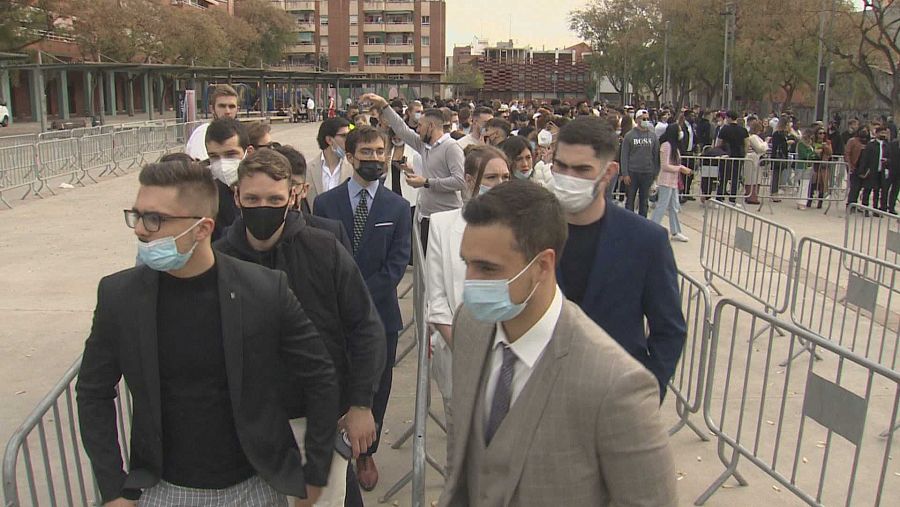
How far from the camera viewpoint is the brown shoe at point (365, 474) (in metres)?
4.41

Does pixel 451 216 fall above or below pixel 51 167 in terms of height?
above

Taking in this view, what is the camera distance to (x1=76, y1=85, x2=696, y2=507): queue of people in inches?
72.5

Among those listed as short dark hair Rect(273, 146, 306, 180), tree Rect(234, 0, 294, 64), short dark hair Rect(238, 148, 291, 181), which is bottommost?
short dark hair Rect(273, 146, 306, 180)

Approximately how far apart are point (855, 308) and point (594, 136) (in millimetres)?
5185

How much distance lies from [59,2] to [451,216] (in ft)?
135

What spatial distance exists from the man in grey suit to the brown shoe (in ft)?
7.75

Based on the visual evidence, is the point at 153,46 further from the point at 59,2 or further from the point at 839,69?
the point at 839,69

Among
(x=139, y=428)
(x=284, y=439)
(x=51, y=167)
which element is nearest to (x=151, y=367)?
(x=139, y=428)

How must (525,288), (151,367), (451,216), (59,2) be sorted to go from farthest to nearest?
(59,2) → (451,216) → (151,367) → (525,288)

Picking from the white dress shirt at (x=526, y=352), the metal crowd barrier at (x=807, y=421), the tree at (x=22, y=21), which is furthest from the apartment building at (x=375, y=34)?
the white dress shirt at (x=526, y=352)

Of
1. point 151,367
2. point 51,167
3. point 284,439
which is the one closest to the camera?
point 151,367

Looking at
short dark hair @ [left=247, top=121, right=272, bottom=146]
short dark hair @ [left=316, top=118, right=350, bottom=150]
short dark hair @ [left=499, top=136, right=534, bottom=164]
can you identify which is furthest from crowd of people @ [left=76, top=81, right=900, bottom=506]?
short dark hair @ [left=316, top=118, right=350, bottom=150]

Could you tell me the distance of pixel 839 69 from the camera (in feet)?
132

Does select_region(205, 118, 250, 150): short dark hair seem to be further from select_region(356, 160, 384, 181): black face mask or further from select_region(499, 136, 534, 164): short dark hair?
select_region(499, 136, 534, 164): short dark hair
